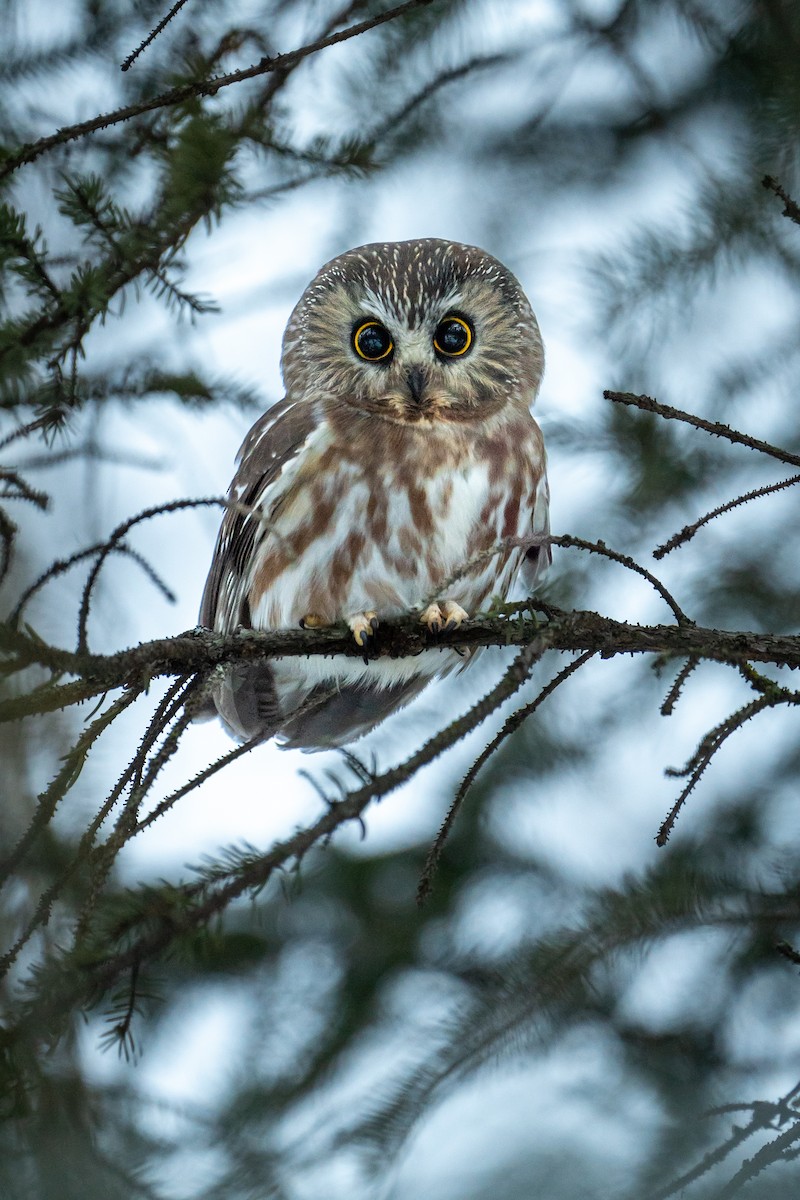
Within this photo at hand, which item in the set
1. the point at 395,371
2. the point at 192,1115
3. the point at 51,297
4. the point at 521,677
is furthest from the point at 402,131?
the point at 192,1115

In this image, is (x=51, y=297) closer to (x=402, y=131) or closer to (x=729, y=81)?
(x=402, y=131)

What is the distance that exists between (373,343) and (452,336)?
0.22 m

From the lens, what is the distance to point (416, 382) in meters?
3.36

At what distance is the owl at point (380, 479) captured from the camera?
3207mm

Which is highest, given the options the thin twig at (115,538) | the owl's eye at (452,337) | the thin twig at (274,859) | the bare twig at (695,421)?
the owl's eye at (452,337)

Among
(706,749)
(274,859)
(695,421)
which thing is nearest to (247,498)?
(695,421)

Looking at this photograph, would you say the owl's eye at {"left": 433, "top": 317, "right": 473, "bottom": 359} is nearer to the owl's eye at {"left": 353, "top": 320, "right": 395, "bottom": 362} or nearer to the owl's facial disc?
the owl's facial disc

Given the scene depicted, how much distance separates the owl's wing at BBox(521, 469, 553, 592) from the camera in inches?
139

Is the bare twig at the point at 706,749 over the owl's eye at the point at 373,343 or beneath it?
beneath

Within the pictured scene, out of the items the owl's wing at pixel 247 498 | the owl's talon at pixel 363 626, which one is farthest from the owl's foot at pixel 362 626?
the owl's wing at pixel 247 498

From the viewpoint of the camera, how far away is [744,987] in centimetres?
320

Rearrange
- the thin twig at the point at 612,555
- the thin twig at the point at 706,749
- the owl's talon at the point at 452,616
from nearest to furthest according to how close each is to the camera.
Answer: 1. the thin twig at the point at 706,749
2. the thin twig at the point at 612,555
3. the owl's talon at the point at 452,616

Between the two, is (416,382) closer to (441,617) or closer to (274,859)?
(441,617)

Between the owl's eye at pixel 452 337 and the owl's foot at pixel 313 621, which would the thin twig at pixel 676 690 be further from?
the owl's eye at pixel 452 337
